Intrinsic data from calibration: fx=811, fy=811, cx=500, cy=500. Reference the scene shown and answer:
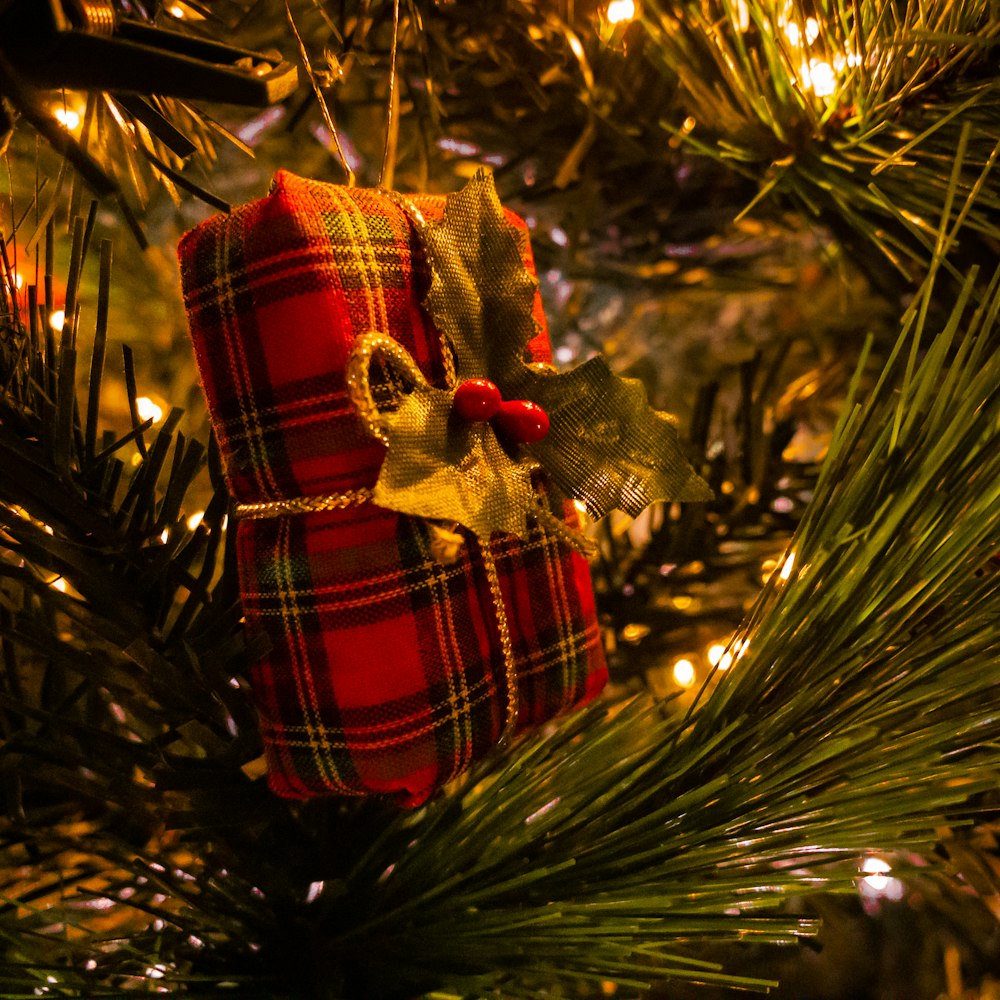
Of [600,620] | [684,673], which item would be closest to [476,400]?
[600,620]

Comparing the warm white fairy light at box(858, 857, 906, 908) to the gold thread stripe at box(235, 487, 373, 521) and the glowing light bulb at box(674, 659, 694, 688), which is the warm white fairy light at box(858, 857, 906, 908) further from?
the gold thread stripe at box(235, 487, 373, 521)

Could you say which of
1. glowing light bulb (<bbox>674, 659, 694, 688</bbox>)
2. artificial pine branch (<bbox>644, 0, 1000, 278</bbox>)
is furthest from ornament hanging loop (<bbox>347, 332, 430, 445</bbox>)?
glowing light bulb (<bbox>674, 659, 694, 688</bbox>)

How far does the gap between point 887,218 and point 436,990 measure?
0.51 metres

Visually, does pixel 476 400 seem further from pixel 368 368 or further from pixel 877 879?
pixel 877 879

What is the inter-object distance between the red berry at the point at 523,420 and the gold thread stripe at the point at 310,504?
70mm

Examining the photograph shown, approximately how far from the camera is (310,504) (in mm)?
315

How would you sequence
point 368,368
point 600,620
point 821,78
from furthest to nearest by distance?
point 600,620 → point 821,78 → point 368,368

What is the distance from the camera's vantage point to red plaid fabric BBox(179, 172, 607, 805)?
1.03ft

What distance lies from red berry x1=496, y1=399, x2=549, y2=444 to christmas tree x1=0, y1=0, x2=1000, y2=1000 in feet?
0.05

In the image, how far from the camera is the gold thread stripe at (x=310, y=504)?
0.31 meters

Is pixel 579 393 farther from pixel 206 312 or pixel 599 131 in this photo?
pixel 599 131

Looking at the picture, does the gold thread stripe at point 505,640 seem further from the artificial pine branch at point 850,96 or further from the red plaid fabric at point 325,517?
the artificial pine branch at point 850,96

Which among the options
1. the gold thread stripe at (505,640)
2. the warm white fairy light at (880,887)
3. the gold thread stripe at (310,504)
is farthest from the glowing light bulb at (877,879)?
the gold thread stripe at (310,504)

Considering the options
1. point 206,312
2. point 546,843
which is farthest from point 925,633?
point 206,312
